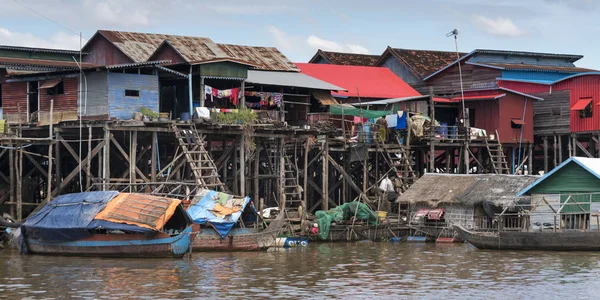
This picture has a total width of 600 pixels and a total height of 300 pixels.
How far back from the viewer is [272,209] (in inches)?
1603

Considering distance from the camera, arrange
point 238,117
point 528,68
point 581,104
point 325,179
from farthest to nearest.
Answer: point 528,68, point 581,104, point 325,179, point 238,117

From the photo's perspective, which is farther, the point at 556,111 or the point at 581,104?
the point at 556,111

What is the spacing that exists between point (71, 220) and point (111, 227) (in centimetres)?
154

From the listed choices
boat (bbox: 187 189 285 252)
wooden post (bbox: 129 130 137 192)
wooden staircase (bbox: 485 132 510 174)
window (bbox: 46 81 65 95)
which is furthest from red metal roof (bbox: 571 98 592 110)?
window (bbox: 46 81 65 95)

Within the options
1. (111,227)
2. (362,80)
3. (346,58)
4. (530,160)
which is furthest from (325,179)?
(346,58)

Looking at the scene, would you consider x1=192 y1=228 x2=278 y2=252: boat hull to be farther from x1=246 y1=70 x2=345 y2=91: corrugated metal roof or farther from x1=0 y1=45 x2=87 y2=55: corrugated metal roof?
x1=0 y1=45 x2=87 y2=55: corrugated metal roof

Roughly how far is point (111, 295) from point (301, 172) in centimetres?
2097

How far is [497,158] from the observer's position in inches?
1965

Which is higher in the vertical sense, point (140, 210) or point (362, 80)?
point (362, 80)

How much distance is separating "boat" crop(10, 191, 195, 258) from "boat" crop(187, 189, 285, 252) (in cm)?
77

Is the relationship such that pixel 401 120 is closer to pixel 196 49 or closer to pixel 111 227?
pixel 196 49

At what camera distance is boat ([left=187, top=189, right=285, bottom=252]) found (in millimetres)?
34375

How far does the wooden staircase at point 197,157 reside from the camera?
36656 mm

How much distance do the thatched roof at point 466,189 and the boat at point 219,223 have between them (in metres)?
8.59
